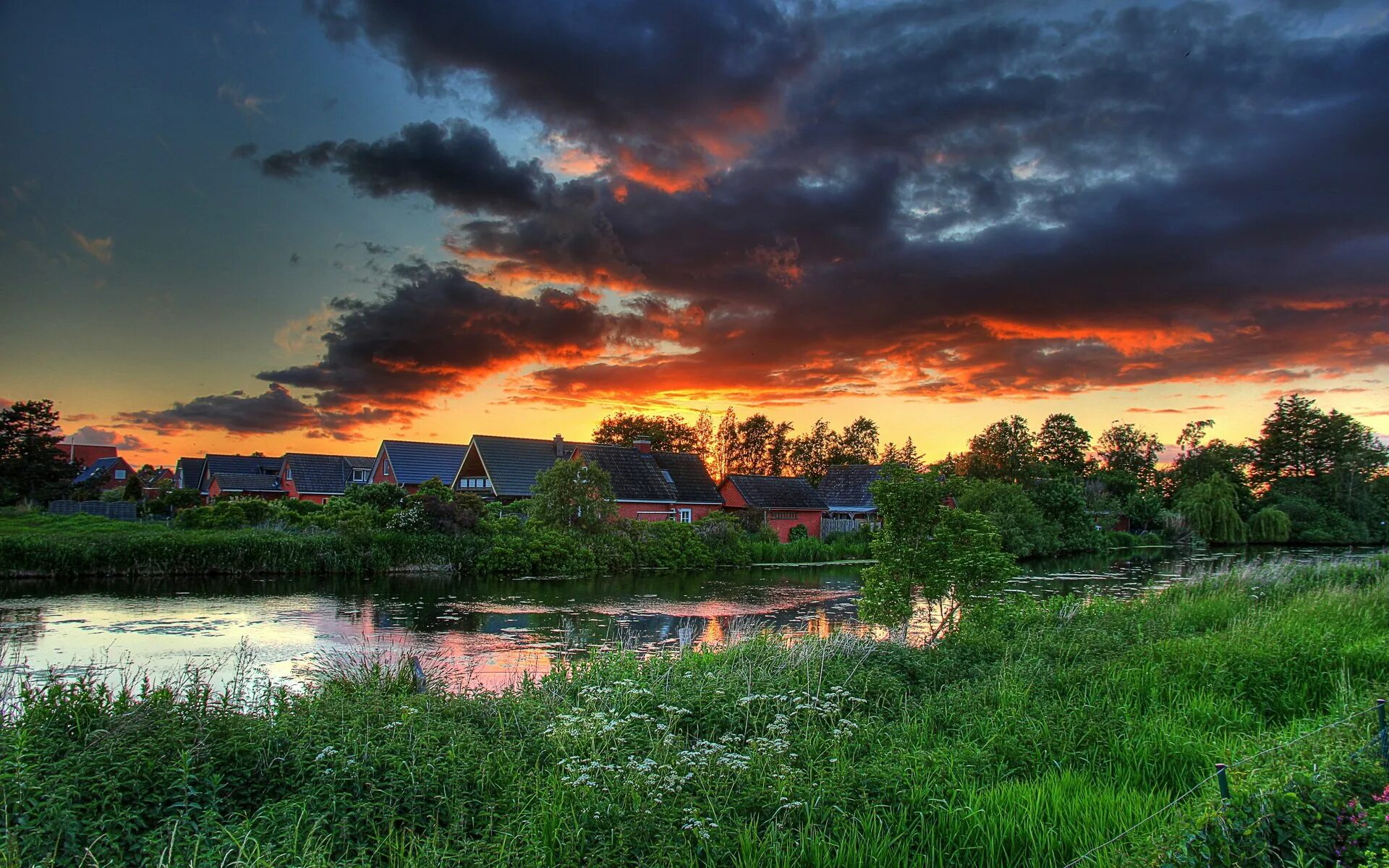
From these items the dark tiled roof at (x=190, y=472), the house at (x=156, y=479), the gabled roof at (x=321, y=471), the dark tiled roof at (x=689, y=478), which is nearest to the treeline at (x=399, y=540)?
the dark tiled roof at (x=689, y=478)

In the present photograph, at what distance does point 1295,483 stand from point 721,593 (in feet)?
215

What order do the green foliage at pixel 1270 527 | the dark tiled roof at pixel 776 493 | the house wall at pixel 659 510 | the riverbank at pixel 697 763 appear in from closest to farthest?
the riverbank at pixel 697 763 < the house wall at pixel 659 510 < the dark tiled roof at pixel 776 493 < the green foliage at pixel 1270 527

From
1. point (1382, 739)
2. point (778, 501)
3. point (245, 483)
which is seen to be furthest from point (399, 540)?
point (245, 483)

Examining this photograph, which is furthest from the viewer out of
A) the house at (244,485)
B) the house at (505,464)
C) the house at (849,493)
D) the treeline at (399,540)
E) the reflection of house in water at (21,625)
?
the house at (244,485)

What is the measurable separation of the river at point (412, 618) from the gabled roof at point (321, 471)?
3204 centimetres

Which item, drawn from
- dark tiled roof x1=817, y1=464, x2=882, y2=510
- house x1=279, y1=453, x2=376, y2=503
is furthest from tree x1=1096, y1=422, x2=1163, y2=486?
house x1=279, y1=453, x2=376, y2=503

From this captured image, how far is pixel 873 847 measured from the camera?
446 centimetres

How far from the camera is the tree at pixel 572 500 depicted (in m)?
34.9

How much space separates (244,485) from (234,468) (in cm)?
694

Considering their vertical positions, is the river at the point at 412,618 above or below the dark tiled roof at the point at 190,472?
below

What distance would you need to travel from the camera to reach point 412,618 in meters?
20.1

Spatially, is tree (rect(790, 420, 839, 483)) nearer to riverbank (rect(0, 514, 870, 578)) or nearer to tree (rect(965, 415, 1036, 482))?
tree (rect(965, 415, 1036, 482))

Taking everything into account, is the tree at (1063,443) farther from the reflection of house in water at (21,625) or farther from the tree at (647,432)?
the reflection of house in water at (21,625)

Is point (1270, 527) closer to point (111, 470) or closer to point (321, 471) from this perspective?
point (321, 471)
